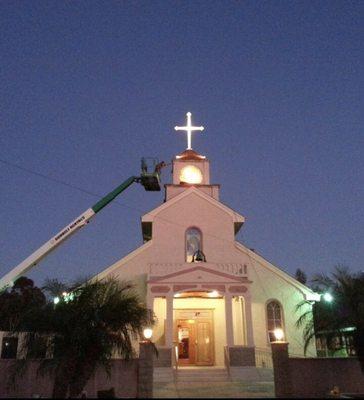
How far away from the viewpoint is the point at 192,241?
25188mm

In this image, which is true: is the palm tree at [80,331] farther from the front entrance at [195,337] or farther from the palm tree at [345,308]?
the front entrance at [195,337]

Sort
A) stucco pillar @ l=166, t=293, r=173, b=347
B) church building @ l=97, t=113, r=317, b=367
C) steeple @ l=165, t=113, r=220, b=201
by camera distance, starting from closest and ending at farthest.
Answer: stucco pillar @ l=166, t=293, r=173, b=347
church building @ l=97, t=113, r=317, b=367
steeple @ l=165, t=113, r=220, b=201

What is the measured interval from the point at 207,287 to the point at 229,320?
1893mm

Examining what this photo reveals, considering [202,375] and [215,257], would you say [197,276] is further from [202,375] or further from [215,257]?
[202,375]

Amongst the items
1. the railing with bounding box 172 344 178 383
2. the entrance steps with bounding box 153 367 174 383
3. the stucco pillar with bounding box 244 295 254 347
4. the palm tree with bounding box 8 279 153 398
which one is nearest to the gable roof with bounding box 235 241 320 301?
the stucco pillar with bounding box 244 295 254 347

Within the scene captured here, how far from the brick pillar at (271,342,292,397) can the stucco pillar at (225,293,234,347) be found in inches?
206

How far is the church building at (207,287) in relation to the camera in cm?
2139

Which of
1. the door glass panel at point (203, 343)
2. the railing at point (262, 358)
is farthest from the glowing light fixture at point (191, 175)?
the railing at point (262, 358)

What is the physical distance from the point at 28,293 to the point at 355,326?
42387mm

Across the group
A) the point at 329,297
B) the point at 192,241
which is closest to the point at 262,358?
the point at 329,297

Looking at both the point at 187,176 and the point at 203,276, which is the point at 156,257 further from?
the point at 187,176

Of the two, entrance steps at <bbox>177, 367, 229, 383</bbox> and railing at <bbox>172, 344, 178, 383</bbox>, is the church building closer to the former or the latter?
railing at <bbox>172, 344, 178, 383</bbox>

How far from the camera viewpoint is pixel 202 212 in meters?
25.7

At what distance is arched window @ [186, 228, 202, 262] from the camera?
24875 millimetres
